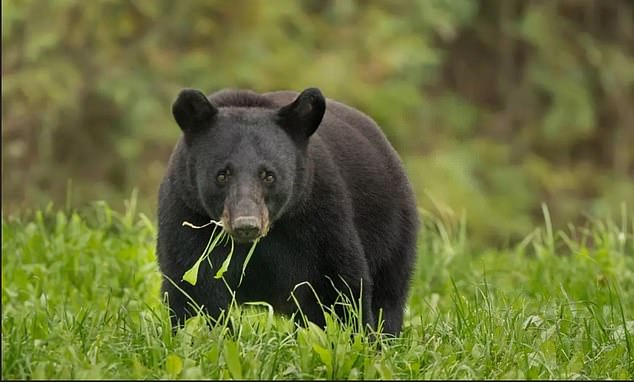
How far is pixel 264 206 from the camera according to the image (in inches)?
207

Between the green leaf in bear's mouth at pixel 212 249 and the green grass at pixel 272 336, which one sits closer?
the green grass at pixel 272 336

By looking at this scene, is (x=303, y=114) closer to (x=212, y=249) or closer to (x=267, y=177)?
(x=267, y=177)

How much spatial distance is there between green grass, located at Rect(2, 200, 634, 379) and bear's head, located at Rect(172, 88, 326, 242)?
441 mm

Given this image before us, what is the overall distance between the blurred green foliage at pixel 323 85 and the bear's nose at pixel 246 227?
7747 millimetres

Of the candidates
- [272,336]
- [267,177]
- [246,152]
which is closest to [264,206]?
[267,177]

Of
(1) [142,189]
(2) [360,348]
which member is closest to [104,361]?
(2) [360,348]

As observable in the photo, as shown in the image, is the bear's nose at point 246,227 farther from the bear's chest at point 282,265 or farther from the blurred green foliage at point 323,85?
the blurred green foliage at point 323,85

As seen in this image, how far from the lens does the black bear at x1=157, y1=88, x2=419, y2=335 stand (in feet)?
17.5

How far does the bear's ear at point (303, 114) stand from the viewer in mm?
5461

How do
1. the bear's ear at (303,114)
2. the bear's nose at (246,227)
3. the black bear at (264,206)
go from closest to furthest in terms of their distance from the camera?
the bear's nose at (246,227), the black bear at (264,206), the bear's ear at (303,114)

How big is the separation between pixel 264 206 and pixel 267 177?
0.43ft

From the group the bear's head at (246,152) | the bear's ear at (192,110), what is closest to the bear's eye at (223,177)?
the bear's head at (246,152)

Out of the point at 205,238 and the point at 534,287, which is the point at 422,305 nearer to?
the point at 534,287

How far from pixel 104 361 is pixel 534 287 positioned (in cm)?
325
